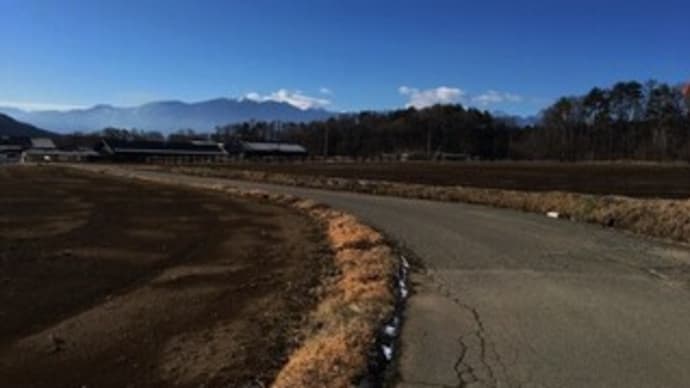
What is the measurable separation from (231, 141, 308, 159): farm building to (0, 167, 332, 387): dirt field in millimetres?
144774

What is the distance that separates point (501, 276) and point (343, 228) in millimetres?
8969

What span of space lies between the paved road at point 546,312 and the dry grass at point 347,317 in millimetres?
409

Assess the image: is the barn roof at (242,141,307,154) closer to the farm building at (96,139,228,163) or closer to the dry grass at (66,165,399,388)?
the farm building at (96,139,228,163)

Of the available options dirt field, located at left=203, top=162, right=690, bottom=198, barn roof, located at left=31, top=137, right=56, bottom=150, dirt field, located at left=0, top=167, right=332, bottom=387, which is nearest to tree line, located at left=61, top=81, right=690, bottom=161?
barn roof, located at left=31, top=137, right=56, bottom=150

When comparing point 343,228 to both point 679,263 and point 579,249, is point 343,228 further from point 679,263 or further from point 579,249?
point 679,263

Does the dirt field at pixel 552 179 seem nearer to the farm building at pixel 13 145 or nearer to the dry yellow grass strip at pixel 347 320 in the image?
the dry yellow grass strip at pixel 347 320

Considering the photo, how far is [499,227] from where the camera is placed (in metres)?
20.8

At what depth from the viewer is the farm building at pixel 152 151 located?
506ft

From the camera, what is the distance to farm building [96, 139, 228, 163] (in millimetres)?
154125

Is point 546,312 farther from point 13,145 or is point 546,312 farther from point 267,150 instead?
point 13,145

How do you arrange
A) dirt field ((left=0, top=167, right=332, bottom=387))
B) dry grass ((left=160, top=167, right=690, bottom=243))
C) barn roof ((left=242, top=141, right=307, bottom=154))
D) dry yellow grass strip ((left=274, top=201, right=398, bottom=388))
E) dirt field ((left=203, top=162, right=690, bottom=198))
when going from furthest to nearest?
barn roof ((left=242, top=141, right=307, bottom=154)) < dirt field ((left=203, top=162, right=690, bottom=198)) < dry grass ((left=160, top=167, right=690, bottom=243)) < dirt field ((left=0, top=167, right=332, bottom=387)) < dry yellow grass strip ((left=274, top=201, right=398, bottom=388))

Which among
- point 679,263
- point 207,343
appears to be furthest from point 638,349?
point 679,263

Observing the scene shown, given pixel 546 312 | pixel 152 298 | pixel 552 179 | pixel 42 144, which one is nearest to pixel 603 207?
pixel 546 312

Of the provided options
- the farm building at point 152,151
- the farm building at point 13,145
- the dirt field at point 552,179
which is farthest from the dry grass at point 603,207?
the farm building at point 13,145
